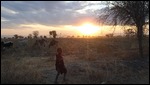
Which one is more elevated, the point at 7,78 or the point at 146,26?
the point at 146,26

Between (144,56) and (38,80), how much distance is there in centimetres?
1110

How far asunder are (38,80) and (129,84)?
159 inches

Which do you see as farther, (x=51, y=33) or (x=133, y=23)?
(x=51, y=33)

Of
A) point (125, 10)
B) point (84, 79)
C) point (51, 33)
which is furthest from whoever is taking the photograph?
point (51, 33)

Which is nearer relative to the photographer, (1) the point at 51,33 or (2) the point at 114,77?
(2) the point at 114,77

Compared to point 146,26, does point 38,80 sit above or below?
below

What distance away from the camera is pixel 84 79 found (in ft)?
46.8

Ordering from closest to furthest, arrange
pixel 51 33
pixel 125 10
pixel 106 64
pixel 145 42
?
pixel 106 64 < pixel 125 10 < pixel 145 42 < pixel 51 33

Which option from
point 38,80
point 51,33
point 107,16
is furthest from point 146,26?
point 51,33

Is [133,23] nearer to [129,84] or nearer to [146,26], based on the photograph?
[146,26]

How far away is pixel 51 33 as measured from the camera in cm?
4531

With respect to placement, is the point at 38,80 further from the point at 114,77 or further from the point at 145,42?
the point at 145,42

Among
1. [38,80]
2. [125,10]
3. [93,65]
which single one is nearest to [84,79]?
[38,80]

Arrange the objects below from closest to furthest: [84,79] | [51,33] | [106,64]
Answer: [84,79]
[106,64]
[51,33]
